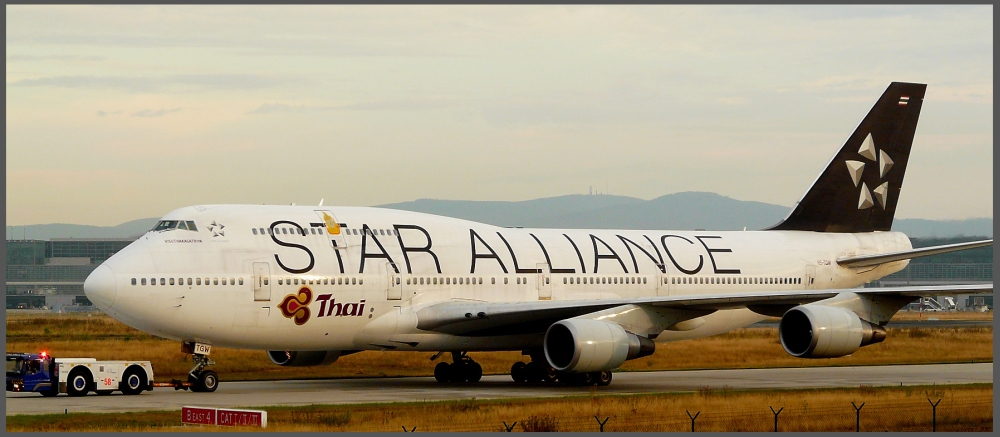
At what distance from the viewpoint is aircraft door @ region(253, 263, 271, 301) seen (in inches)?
1153

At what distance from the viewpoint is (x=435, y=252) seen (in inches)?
1281

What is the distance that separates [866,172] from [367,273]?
18358 millimetres

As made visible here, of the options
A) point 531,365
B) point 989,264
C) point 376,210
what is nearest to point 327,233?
point 376,210

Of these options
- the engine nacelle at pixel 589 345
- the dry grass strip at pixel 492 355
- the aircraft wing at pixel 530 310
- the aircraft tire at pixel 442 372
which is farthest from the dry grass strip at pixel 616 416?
the dry grass strip at pixel 492 355

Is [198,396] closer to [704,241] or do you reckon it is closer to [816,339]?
[816,339]

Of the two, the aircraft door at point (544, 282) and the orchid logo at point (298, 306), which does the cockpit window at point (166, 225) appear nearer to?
the orchid logo at point (298, 306)

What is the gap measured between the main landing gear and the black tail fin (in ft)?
34.8

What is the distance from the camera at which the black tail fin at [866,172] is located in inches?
1585

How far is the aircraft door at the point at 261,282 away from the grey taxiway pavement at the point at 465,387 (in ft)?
7.58

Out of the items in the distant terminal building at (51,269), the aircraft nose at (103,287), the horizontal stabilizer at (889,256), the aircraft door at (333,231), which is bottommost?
the aircraft nose at (103,287)

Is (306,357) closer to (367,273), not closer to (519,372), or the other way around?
(367,273)

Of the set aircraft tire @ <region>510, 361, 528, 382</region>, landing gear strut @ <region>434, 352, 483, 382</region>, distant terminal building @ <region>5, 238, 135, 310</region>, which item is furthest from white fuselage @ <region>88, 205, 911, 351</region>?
distant terminal building @ <region>5, 238, 135, 310</region>

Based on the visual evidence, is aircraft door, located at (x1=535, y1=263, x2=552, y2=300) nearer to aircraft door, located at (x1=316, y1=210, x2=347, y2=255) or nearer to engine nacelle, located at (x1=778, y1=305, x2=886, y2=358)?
aircraft door, located at (x1=316, y1=210, x2=347, y2=255)

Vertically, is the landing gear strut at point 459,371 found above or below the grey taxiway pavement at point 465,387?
above
